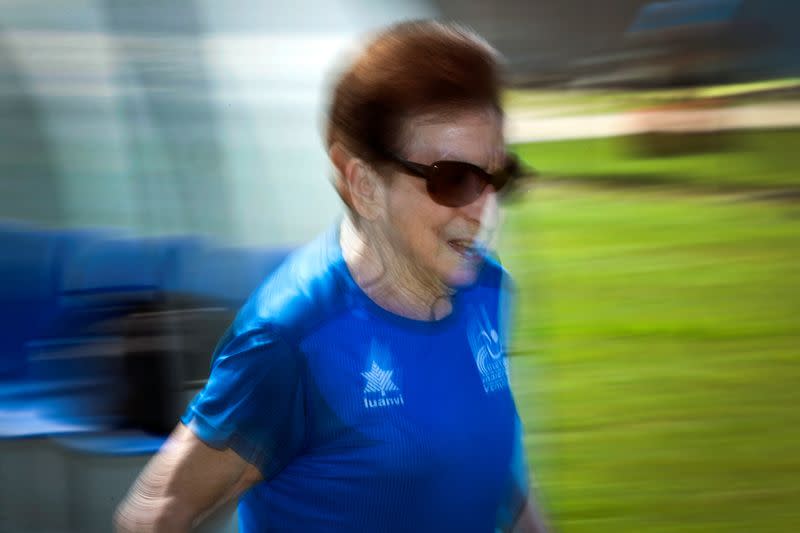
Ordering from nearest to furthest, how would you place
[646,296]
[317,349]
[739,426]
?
[317,349] → [739,426] → [646,296]

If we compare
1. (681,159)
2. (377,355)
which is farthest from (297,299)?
(681,159)

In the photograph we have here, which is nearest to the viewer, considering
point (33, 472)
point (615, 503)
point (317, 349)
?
point (317, 349)

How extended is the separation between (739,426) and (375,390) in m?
3.05

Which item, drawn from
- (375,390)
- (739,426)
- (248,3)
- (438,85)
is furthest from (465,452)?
(739,426)

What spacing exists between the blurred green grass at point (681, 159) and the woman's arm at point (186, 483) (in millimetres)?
6949

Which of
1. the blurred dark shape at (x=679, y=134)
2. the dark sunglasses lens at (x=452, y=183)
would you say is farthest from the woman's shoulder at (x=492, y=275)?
the blurred dark shape at (x=679, y=134)

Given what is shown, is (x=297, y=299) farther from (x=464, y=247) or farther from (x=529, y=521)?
(x=529, y=521)

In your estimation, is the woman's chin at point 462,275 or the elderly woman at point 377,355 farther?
the woman's chin at point 462,275

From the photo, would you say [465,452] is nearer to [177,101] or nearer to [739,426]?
[177,101]

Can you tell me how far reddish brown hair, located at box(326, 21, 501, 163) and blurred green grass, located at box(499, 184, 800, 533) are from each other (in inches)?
24.1

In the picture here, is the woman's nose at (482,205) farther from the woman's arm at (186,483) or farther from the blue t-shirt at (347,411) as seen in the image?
the woman's arm at (186,483)

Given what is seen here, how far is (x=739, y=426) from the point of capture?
435 centimetres

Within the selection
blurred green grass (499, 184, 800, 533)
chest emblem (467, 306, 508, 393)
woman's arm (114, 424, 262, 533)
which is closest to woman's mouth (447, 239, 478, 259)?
chest emblem (467, 306, 508, 393)

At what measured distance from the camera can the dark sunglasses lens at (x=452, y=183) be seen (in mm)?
1590
